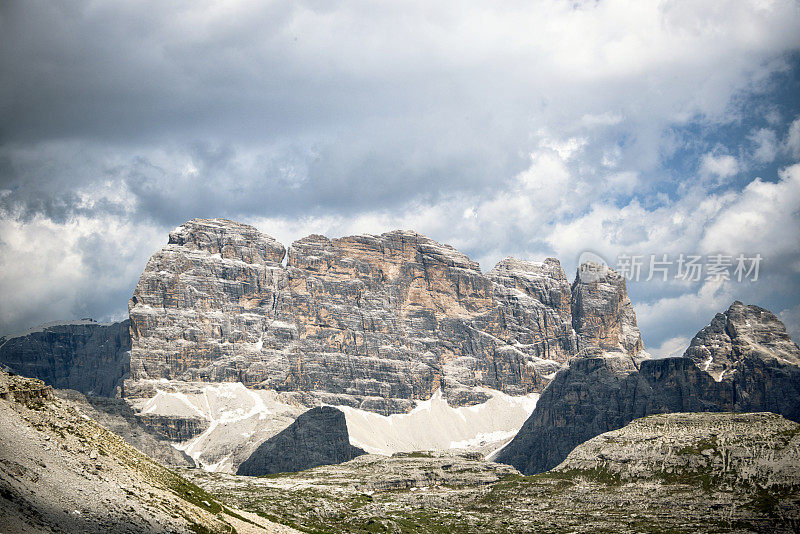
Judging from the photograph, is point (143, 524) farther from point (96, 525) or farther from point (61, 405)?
point (61, 405)

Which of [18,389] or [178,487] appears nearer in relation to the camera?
[18,389]

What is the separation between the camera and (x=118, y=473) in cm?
8762

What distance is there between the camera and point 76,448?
3337 inches

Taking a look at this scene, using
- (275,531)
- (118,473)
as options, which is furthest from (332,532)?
(118,473)

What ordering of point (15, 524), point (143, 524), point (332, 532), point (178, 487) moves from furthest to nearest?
point (332, 532) < point (178, 487) < point (143, 524) < point (15, 524)

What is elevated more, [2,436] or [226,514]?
[2,436]

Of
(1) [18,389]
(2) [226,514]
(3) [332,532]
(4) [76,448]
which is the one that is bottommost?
(3) [332,532]

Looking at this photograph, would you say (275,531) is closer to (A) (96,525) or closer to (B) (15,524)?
(A) (96,525)

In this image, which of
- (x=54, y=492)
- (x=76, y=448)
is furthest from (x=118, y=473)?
(x=54, y=492)

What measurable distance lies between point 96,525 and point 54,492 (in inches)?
190

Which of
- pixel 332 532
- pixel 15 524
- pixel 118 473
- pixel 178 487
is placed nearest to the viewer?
pixel 15 524

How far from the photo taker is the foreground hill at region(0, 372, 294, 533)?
72250mm

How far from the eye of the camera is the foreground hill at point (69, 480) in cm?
7225

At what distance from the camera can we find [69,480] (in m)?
79.0
